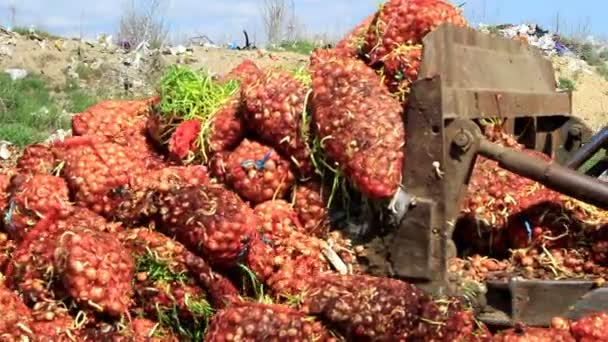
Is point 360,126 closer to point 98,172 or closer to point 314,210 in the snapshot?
point 314,210

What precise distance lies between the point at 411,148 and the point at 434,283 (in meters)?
0.51

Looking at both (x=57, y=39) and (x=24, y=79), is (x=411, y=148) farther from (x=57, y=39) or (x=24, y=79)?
(x=57, y=39)

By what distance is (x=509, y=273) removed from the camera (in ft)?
10.9

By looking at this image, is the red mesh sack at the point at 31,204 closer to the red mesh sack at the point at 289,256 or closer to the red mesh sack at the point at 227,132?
the red mesh sack at the point at 227,132

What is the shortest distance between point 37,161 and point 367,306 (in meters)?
1.76

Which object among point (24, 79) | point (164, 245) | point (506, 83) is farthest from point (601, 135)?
point (24, 79)

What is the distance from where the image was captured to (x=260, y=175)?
3566 mm

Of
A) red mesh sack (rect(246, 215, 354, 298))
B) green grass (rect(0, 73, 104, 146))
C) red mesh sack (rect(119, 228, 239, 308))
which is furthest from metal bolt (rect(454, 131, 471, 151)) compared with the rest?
green grass (rect(0, 73, 104, 146))

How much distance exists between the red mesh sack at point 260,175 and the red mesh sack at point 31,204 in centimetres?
71

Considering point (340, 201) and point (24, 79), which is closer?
point (340, 201)

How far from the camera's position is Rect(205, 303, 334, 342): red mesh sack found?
114 inches

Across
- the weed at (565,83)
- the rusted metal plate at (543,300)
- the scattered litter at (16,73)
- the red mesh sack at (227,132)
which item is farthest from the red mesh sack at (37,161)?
the weed at (565,83)

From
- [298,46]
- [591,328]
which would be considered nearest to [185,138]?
[591,328]

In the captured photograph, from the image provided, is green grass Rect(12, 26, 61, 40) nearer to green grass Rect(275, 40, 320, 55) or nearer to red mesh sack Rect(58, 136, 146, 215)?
green grass Rect(275, 40, 320, 55)
